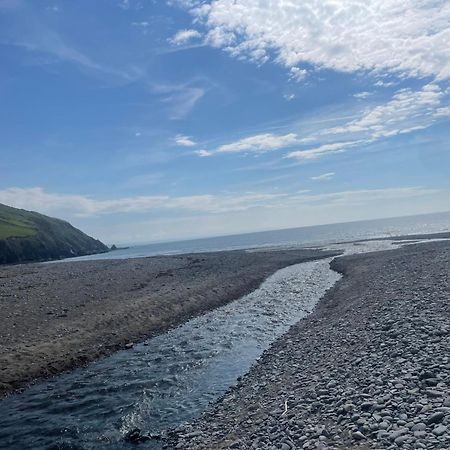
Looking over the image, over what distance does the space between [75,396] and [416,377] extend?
12.9 meters

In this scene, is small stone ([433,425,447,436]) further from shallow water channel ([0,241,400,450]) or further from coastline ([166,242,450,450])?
shallow water channel ([0,241,400,450])

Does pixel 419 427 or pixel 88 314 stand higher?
pixel 419 427

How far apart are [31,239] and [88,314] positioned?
13294 cm

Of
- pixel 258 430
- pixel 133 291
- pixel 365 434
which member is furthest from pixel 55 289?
pixel 365 434

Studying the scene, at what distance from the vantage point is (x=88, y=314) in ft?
96.8

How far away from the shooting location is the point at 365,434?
9570mm

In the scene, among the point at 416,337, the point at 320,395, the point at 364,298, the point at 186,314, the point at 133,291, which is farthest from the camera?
the point at 133,291

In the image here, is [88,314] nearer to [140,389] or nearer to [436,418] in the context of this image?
[140,389]

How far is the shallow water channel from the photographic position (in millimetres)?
13773

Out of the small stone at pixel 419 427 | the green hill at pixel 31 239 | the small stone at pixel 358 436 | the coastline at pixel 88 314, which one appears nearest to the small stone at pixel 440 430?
the small stone at pixel 419 427

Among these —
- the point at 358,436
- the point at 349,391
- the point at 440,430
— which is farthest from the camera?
the point at 349,391

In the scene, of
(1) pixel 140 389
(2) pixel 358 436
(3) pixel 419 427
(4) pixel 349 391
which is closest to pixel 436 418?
(3) pixel 419 427

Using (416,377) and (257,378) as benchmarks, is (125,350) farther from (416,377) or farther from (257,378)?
(416,377)

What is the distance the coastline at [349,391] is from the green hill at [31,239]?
13176cm
